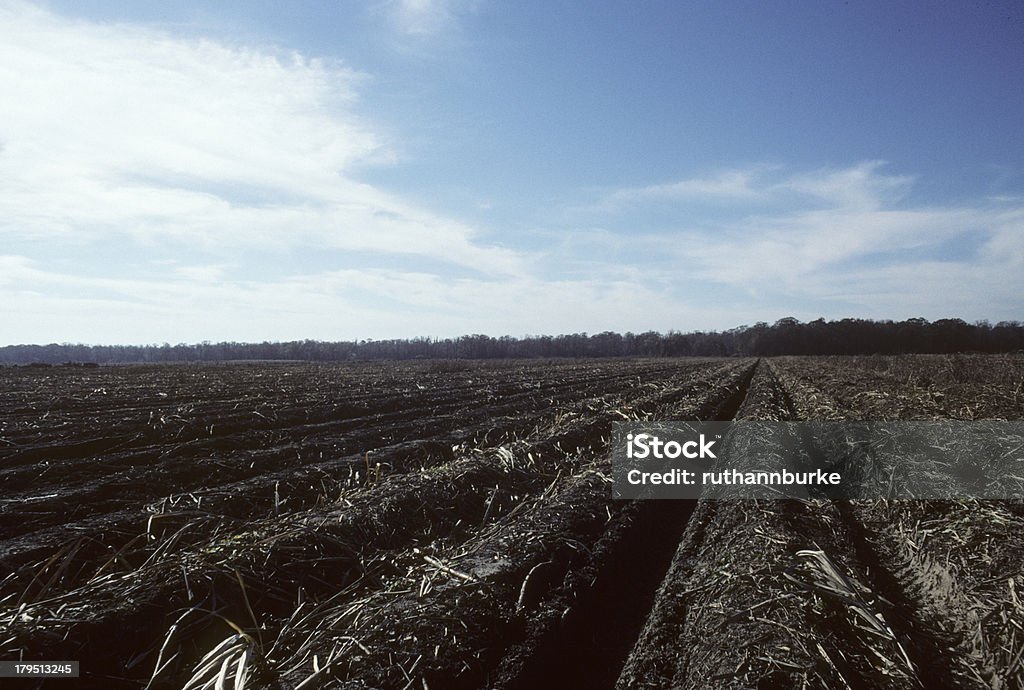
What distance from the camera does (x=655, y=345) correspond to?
12300 centimetres

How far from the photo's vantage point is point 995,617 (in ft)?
11.6

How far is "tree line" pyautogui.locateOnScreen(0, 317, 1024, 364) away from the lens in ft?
310

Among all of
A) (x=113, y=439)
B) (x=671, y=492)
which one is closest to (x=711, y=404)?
(x=671, y=492)

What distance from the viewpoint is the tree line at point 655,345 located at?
94500 millimetres

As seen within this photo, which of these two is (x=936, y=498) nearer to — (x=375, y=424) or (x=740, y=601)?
(x=740, y=601)

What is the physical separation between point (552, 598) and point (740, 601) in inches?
50.4

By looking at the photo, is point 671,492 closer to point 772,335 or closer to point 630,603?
point 630,603

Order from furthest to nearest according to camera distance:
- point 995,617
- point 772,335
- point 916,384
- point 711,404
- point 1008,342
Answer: point 772,335 → point 1008,342 → point 916,384 → point 711,404 → point 995,617

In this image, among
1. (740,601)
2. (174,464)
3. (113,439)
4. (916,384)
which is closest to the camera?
(740,601)

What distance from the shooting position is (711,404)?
15.1 m

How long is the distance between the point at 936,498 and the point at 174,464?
944 centimetres

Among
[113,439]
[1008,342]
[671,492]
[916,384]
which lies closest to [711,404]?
[916,384]

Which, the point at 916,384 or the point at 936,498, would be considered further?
the point at 916,384

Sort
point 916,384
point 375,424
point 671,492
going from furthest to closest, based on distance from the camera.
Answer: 1. point 916,384
2. point 375,424
3. point 671,492
